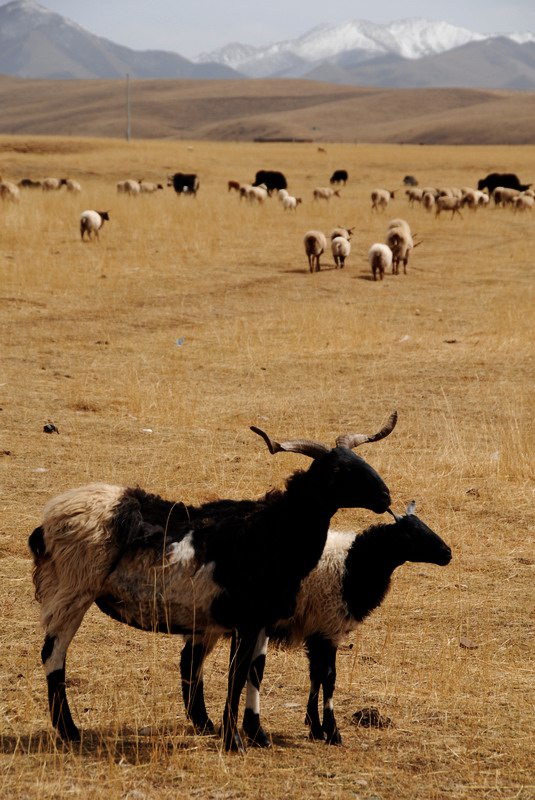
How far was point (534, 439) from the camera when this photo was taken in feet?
31.4

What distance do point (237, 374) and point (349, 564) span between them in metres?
7.17

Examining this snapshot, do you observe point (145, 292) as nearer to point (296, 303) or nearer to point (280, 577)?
point (296, 303)

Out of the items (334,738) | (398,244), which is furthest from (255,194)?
(334,738)

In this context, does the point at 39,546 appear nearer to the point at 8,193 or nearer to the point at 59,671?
the point at 59,671

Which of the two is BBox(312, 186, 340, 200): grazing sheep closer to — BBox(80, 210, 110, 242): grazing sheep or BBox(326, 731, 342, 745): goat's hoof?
BBox(80, 210, 110, 242): grazing sheep

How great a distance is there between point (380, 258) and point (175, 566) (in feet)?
50.5

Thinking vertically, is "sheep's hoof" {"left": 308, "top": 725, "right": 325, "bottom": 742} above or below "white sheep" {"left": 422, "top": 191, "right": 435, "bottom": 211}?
below

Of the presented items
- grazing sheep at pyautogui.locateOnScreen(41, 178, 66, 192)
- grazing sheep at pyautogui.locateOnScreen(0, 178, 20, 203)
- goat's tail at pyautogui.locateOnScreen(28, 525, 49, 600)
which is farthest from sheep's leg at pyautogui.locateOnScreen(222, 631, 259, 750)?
grazing sheep at pyautogui.locateOnScreen(41, 178, 66, 192)

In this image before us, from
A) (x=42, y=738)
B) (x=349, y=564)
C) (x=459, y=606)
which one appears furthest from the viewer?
(x=459, y=606)

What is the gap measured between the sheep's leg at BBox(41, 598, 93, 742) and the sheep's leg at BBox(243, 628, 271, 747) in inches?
28.3

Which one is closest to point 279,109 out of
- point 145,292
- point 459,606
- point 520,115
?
point 520,115

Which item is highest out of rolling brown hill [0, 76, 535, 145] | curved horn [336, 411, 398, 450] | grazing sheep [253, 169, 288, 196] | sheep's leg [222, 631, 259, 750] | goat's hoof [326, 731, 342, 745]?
rolling brown hill [0, 76, 535, 145]

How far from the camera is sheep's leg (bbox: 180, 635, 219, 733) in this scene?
4559 millimetres

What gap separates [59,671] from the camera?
4.36 meters
